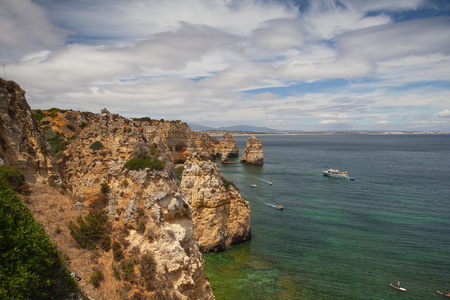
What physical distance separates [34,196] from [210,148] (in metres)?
101

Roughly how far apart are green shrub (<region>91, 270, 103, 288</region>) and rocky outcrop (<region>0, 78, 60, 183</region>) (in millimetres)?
6341

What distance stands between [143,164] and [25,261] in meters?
7.29

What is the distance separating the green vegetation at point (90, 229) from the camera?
11023 mm

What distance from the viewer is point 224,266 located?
78.6 ft

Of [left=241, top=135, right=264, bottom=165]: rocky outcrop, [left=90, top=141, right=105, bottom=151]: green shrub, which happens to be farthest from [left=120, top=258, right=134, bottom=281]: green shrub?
[left=241, top=135, right=264, bottom=165]: rocky outcrop

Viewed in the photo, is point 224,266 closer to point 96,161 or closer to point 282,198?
point 96,161

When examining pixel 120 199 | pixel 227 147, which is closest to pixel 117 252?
pixel 120 199

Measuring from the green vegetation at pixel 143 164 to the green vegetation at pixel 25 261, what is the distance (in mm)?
5811

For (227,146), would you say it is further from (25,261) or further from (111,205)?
(25,261)

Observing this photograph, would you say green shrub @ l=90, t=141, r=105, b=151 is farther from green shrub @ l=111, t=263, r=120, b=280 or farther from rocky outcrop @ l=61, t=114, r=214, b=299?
green shrub @ l=111, t=263, r=120, b=280

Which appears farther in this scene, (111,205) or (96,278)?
(111,205)

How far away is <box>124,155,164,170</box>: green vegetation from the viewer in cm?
1397

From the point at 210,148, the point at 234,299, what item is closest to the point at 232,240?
the point at 234,299

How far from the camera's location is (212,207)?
2617cm
